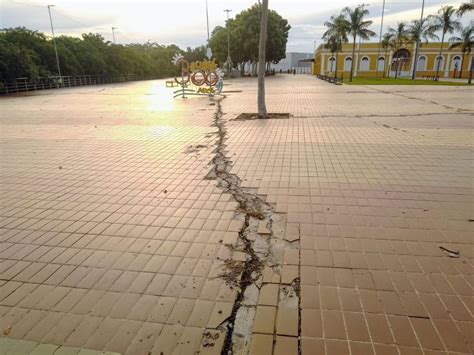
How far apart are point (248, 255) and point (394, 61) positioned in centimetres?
6466

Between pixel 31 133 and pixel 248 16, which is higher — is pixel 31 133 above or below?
below

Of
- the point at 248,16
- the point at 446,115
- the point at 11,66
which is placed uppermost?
the point at 248,16

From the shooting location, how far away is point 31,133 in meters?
9.91

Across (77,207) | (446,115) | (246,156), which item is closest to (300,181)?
(246,156)

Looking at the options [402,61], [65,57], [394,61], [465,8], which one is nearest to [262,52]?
[465,8]

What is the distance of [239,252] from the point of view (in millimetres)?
3441

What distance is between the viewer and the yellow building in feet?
188

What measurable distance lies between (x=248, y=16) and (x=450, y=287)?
5399 cm

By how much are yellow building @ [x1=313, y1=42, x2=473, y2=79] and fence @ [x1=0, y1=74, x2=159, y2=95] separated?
34.1m

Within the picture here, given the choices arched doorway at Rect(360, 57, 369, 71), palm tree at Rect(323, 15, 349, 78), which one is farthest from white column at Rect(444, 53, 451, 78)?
palm tree at Rect(323, 15, 349, 78)

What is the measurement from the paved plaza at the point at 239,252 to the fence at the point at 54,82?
25057mm

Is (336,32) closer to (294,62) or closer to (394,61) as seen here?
(394,61)

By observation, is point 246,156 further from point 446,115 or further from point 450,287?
point 446,115

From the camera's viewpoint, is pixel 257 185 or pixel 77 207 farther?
pixel 257 185
